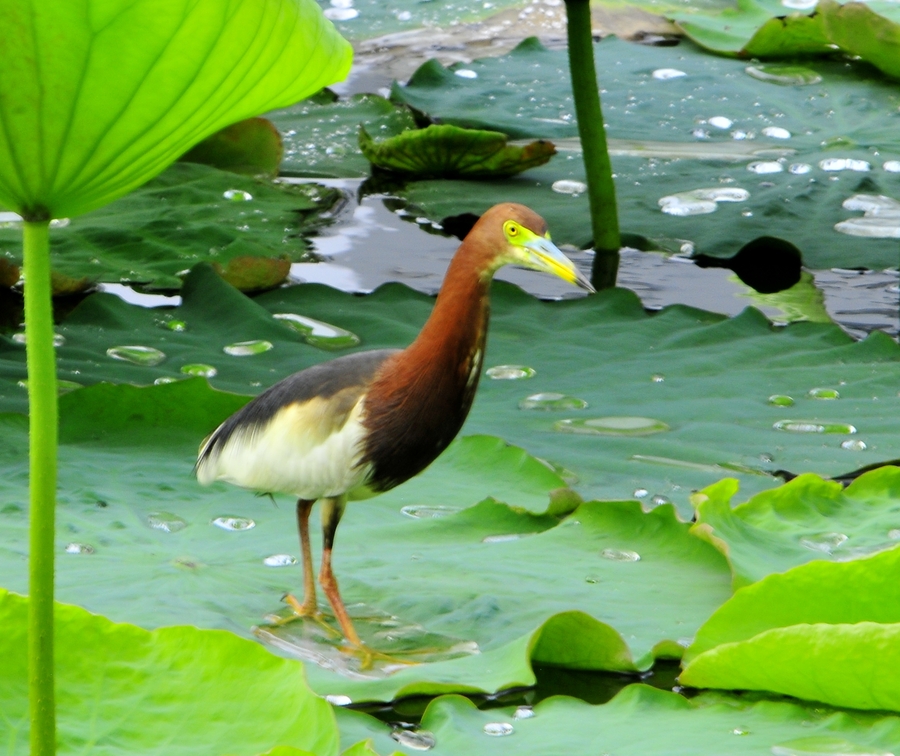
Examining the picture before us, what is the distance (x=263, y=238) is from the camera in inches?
115

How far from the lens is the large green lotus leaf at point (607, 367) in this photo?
195 centimetres

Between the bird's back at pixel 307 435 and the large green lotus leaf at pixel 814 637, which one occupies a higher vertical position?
the bird's back at pixel 307 435

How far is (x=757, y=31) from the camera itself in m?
3.80

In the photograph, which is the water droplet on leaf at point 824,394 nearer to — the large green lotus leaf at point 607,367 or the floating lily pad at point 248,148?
the large green lotus leaf at point 607,367

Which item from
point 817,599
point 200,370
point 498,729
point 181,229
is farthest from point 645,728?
point 181,229

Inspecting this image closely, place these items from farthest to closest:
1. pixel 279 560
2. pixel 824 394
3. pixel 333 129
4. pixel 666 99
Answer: pixel 333 129 → pixel 666 99 → pixel 824 394 → pixel 279 560

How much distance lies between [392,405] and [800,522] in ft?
2.05

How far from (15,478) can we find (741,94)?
2.61 metres

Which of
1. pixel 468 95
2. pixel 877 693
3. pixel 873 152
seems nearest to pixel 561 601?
pixel 877 693

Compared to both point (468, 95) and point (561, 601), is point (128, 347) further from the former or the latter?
point (468, 95)

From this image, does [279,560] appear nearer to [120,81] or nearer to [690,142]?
[120,81]

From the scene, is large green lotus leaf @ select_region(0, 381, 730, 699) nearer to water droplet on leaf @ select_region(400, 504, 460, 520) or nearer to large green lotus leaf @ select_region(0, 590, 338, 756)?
water droplet on leaf @ select_region(400, 504, 460, 520)

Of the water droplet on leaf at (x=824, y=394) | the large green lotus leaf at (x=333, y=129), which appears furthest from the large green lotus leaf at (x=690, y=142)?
the water droplet on leaf at (x=824, y=394)

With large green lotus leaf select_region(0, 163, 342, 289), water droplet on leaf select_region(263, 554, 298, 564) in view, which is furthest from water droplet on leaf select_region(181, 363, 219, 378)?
water droplet on leaf select_region(263, 554, 298, 564)
